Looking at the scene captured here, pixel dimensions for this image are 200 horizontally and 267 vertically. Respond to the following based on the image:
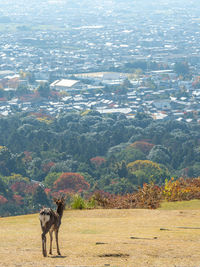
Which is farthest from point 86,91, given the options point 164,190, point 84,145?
point 164,190

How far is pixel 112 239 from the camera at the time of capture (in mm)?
11477

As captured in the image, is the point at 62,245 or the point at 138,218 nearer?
the point at 62,245

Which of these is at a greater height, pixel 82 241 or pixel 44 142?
pixel 82 241

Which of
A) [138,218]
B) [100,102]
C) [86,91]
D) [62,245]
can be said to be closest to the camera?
[62,245]

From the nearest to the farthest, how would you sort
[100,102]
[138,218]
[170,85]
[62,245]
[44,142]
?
[62,245], [138,218], [44,142], [100,102], [170,85]

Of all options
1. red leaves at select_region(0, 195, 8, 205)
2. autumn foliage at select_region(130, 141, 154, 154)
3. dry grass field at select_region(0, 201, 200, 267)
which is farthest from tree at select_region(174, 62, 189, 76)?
dry grass field at select_region(0, 201, 200, 267)

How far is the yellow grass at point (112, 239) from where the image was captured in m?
9.39

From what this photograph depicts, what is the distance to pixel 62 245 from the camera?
433 inches

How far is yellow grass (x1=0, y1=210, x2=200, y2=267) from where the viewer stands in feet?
30.8

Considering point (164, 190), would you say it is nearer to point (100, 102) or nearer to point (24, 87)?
point (100, 102)

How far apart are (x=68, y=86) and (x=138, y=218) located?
465 feet

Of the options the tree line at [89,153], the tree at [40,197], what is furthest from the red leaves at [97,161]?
the tree at [40,197]

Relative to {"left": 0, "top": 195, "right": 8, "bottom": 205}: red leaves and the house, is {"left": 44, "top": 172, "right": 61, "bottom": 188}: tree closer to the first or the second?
{"left": 0, "top": 195, "right": 8, "bottom": 205}: red leaves

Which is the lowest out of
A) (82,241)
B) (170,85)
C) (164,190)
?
(170,85)
